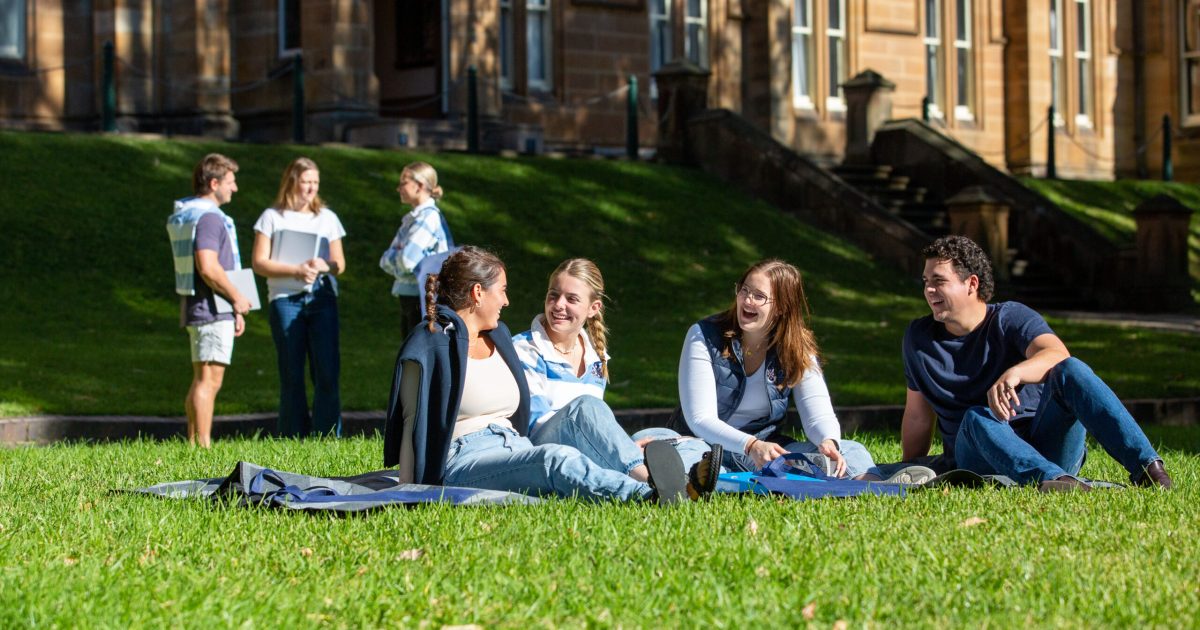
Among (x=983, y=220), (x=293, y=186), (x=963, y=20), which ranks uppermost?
(x=963, y=20)

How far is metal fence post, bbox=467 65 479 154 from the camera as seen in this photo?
23.1 meters

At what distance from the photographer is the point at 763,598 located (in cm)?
509

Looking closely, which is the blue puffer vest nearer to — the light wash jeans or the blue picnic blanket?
the light wash jeans

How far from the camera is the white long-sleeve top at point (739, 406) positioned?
25.6 ft

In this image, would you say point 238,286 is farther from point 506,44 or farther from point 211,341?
point 506,44

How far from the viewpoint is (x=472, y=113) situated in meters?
23.2

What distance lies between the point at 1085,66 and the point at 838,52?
24.2 feet

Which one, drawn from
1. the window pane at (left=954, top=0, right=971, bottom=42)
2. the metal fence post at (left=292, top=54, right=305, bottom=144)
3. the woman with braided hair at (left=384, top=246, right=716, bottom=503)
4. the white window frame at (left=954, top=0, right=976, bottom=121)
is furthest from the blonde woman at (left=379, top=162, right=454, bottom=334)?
the window pane at (left=954, top=0, right=971, bottom=42)

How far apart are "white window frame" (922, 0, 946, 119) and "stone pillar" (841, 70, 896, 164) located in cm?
639

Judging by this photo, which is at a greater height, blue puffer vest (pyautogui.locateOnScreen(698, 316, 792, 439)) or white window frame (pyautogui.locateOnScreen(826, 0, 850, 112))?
white window frame (pyautogui.locateOnScreen(826, 0, 850, 112))

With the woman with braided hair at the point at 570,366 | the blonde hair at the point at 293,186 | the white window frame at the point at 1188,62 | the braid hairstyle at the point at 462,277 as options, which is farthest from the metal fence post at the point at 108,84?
the white window frame at the point at 1188,62

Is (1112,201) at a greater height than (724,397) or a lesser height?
greater

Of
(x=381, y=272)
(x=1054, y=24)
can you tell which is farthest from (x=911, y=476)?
(x=1054, y=24)

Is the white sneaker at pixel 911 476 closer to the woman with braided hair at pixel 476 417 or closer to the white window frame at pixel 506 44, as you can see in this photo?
the woman with braided hair at pixel 476 417
